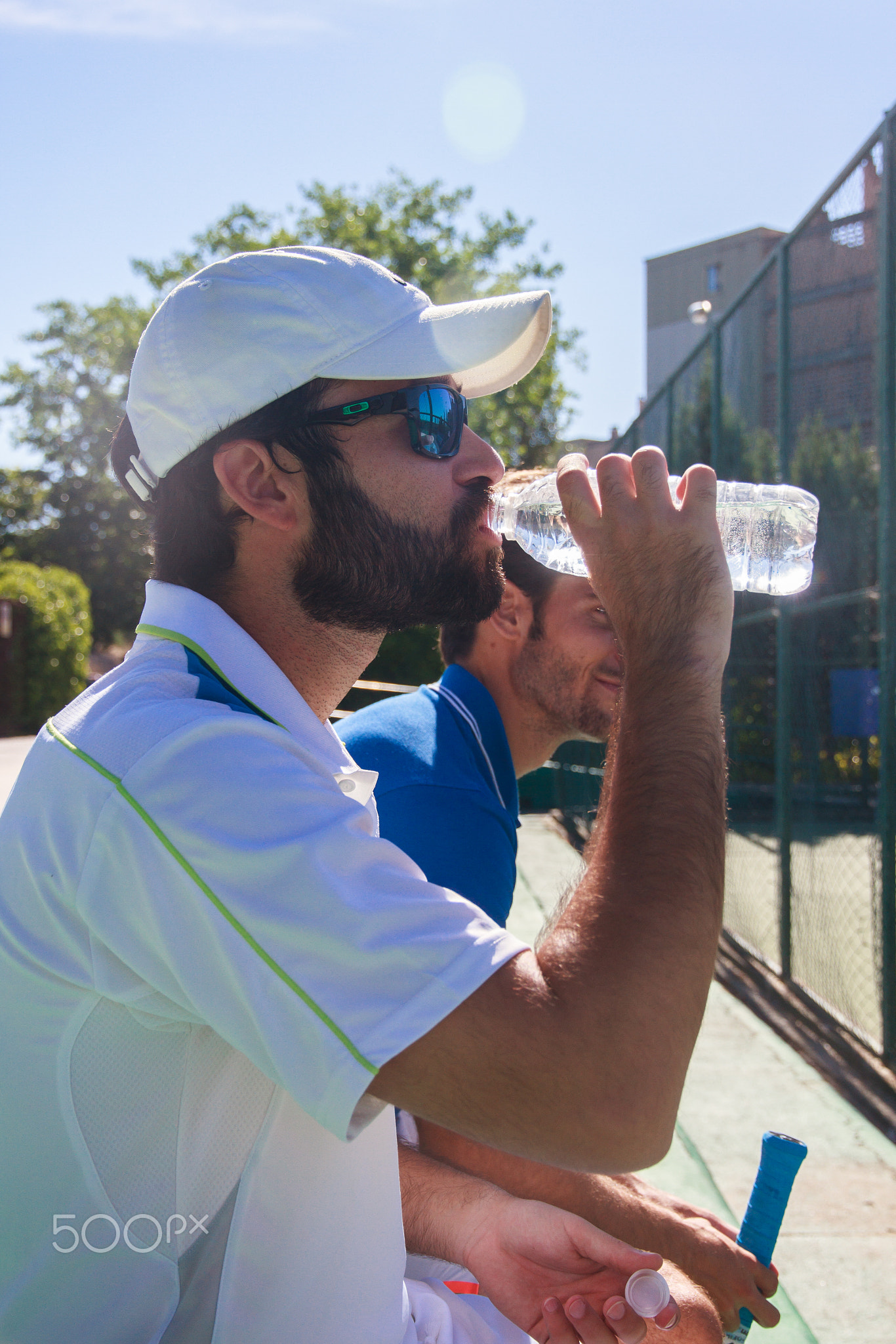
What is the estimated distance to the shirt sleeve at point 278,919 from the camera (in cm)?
98

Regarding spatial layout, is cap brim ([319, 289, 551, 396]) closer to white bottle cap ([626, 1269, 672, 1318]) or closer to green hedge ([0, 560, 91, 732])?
white bottle cap ([626, 1269, 672, 1318])

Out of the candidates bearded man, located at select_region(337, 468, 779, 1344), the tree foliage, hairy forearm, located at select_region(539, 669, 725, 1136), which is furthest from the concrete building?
hairy forearm, located at select_region(539, 669, 725, 1136)

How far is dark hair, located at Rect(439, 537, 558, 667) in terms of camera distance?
285cm

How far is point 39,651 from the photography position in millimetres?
22219

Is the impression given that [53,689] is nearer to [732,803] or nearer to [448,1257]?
[732,803]

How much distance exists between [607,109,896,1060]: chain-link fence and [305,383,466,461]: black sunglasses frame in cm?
314

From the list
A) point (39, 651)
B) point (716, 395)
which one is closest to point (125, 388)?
point (39, 651)

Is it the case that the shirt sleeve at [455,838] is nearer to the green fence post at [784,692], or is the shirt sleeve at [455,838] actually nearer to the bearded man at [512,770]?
the bearded man at [512,770]

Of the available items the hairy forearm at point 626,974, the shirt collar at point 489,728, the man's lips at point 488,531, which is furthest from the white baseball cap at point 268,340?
the shirt collar at point 489,728

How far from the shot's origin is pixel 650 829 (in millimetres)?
1150

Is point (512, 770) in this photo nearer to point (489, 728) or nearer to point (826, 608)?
point (489, 728)

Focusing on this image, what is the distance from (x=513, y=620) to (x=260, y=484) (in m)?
1.35

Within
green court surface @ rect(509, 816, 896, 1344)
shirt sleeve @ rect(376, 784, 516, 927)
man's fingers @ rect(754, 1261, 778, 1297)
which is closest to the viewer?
Result: man's fingers @ rect(754, 1261, 778, 1297)

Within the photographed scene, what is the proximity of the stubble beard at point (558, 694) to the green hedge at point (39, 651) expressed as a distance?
67.4ft
